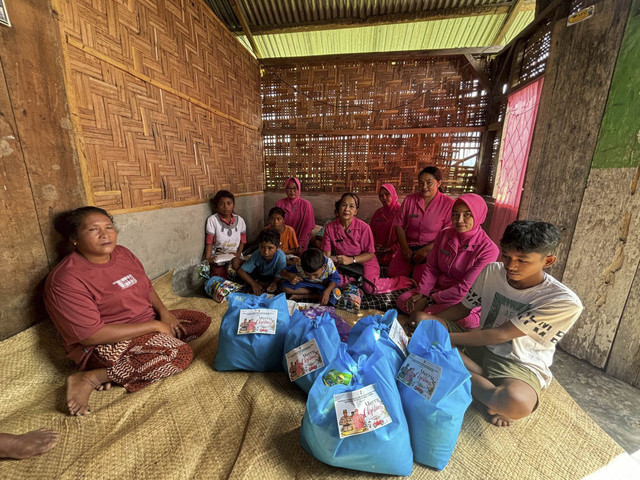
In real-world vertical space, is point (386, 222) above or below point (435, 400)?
above

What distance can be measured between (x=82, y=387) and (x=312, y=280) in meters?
1.77

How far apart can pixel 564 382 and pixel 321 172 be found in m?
4.19

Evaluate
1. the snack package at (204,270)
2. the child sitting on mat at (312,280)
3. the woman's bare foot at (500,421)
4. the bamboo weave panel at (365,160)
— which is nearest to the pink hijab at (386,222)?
the bamboo weave panel at (365,160)

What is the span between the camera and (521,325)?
1329 millimetres

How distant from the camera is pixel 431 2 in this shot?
3684 mm

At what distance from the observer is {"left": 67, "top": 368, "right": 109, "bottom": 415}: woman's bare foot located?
53.8 inches

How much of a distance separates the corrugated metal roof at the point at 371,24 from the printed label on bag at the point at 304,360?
461 centimetres

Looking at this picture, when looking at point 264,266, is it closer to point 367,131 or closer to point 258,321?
point 258,321

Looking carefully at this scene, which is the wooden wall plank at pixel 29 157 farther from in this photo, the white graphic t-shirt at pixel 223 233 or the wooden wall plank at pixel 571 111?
the wooden wall plank at pixel 571 111

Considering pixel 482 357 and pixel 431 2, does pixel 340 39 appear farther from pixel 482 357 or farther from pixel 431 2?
pixel 482 357

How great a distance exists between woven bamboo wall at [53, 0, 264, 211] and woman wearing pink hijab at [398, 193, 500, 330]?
8.89 feet

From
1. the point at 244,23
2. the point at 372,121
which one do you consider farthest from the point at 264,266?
the point at 244,23

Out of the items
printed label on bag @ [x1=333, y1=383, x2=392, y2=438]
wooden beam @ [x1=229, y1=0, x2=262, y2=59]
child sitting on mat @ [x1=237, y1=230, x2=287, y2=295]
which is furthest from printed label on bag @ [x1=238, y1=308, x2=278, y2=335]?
wooden beam @ [x1=229, y1=0, x2=262, y2=59]

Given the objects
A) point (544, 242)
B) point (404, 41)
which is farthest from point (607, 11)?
point (404, 41)
